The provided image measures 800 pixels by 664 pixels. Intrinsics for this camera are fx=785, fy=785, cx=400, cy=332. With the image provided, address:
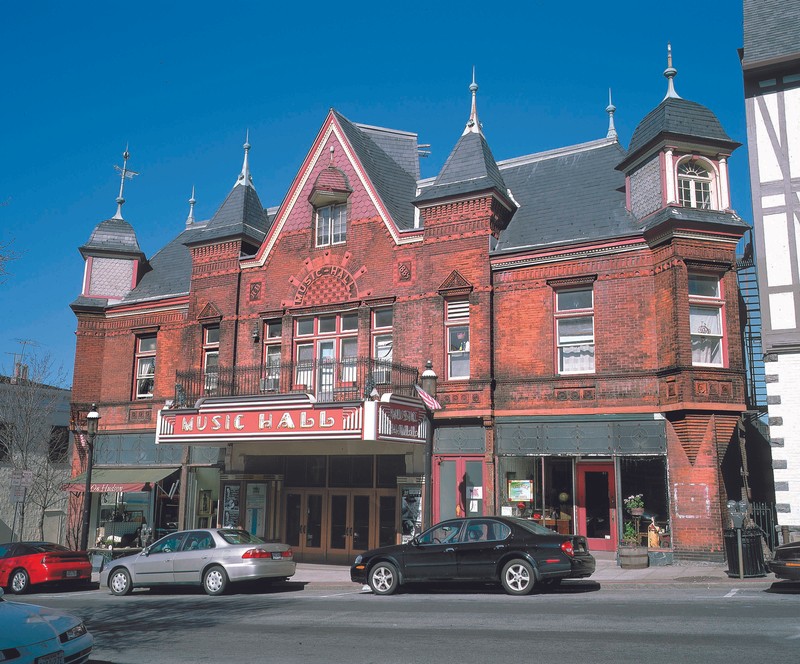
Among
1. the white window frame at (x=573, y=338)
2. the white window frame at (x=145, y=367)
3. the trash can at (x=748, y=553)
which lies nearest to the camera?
the trash can at (x=748, y=553)

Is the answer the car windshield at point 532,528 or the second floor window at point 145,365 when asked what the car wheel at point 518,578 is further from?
the second floor window at point 145,365

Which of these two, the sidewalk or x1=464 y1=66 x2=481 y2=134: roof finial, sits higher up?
x1=464 y1=66 x2=481 y2=134: roof finial

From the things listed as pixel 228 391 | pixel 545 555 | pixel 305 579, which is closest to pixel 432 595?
pixel 545 555

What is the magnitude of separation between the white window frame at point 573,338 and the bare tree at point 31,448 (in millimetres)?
21605

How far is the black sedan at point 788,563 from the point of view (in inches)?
523

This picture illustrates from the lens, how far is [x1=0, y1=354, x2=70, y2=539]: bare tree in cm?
3294

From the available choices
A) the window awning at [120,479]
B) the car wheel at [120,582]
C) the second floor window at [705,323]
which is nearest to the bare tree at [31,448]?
the window awning at [120,479]

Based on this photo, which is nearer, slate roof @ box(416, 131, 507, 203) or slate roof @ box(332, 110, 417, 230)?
slate roof @ box(416, 131, 507, 203)

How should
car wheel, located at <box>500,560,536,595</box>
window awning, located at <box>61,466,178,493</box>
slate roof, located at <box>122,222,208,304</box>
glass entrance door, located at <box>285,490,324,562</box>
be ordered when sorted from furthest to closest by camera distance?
slate roof, located at <box>122,222,208,304</box>, window awning, located at <box>61,466,178,493</box>, glass entrance door, located at <box>285,490,324,562</box>, car wheel, located at <box>500,560,536,595</box>

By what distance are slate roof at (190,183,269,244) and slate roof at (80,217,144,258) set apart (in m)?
4.85

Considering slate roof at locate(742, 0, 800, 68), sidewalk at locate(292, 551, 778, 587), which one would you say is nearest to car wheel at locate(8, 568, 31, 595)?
A: sidewalk at locate(292, 551, 778, 587)

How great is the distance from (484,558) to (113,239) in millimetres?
22296

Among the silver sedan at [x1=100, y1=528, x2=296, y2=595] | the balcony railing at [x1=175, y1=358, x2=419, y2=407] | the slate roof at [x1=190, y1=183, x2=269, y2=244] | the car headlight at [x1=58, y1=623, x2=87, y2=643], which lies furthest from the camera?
the slate roof at [x1=190, y1=183, x2=269, y2=244]

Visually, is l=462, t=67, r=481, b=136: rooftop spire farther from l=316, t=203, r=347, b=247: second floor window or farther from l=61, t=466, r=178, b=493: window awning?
l=61, t=466, r=178, b=493: window awning
